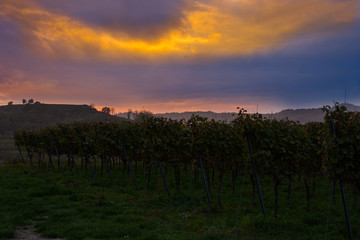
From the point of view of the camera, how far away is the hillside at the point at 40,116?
116188 millimetres

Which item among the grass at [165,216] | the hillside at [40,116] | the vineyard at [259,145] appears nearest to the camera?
the vineyard at [259,145]

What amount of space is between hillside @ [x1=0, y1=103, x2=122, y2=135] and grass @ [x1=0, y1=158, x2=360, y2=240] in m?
99.0

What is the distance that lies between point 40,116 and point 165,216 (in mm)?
139861

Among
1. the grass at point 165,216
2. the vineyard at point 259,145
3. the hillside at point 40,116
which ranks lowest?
the grass at point 165,216

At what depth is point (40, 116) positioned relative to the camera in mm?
130000

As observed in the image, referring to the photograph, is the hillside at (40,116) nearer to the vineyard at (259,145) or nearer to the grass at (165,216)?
the vineyard at (259,145)

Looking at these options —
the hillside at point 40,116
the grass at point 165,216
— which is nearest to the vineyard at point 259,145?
the grass at point 165,216

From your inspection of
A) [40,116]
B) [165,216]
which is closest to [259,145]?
[165,216]

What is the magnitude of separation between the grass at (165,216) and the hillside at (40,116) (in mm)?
99026

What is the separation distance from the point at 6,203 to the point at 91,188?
4.53 meters

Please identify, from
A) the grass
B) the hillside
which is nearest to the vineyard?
the grass

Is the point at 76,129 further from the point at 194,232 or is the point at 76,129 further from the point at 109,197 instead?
the point at 194,232

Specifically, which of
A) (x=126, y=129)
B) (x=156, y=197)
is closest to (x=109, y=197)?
(x=156, y=197)

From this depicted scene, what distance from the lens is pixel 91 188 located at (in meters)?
15.2
